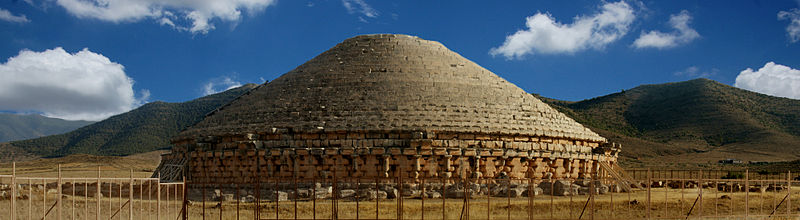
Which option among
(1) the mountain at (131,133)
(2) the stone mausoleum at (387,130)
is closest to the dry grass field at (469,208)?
(2) the stone mausoleum at (387,130)

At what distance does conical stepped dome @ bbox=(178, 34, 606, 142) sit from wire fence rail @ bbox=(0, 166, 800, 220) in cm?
236

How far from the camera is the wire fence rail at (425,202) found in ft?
71.8

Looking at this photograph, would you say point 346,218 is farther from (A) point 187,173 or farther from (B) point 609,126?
(B) point 609,126

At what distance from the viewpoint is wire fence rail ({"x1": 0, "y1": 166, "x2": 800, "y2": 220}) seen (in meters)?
21.9

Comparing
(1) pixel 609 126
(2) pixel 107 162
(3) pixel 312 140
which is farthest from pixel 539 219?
(1) pixel 609 126

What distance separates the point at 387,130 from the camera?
27984 mm

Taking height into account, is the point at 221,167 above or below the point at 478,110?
below

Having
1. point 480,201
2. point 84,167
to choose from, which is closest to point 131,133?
point 84,167

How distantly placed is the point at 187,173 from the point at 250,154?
4593 mm

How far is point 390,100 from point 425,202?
6.89 metres

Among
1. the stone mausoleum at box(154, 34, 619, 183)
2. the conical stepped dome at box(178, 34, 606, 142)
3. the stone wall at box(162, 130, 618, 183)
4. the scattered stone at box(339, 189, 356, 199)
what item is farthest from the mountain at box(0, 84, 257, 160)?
the scattered stone at box(339, 189, 356, 199)

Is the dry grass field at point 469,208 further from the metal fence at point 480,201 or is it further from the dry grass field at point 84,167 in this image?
the dry grass field at point 84,167

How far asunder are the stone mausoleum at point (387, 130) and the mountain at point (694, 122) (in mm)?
33897

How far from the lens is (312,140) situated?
2875 centimetres
